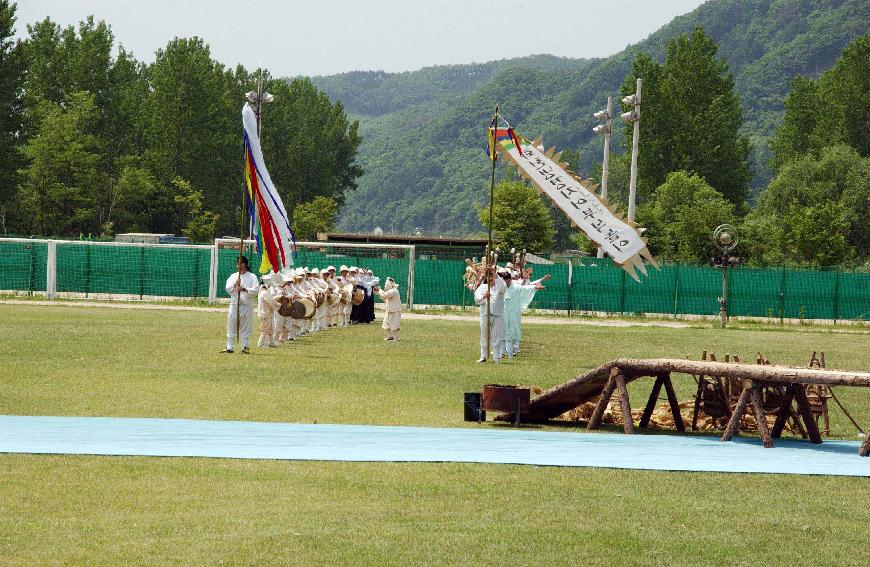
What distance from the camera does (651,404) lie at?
17.7 metres

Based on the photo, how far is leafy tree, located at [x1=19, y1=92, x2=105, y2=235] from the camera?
83.4m

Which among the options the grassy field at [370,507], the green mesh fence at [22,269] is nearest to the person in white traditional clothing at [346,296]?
the green mesh fence at [22,269]

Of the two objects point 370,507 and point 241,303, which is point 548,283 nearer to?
point 241,303

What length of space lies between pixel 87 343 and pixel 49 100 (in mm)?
68329

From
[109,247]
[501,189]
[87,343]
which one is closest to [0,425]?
[87,343]

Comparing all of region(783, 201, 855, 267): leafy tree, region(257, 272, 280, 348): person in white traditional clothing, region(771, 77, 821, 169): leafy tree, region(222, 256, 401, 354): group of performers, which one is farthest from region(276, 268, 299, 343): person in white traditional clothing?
region(771, 77, 821, 169): leafy tree

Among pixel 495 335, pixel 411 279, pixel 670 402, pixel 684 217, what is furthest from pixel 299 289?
pixel 684 217

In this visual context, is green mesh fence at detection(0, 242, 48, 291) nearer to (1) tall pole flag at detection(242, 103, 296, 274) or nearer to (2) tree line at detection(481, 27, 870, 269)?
(1) tall pole flag at detection(242, 103, 296, 274)

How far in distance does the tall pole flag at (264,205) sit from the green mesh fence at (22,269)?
29201 mm

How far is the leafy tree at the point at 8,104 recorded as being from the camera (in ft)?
252

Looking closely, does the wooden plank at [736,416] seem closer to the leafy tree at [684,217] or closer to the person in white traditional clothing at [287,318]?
the person in white traditional clothing at [287,318]

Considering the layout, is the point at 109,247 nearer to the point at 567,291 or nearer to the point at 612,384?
the point at 567,291

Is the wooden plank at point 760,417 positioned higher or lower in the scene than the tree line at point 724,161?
lower

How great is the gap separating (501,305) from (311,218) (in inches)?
3253
